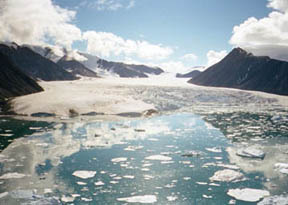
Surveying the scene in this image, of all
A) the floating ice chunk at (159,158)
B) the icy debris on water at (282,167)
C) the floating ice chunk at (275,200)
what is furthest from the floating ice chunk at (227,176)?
the floating ice chunk at (159,158)

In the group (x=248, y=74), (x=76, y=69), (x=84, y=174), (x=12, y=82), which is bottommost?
(x=84, y=174)

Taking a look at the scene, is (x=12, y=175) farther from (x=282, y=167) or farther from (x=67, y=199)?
(x=282, y=167)

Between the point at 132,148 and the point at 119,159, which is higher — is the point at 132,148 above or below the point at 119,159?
above

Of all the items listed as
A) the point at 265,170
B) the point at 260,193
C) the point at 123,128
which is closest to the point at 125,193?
the point at 260,193

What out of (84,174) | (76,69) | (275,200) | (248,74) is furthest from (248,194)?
(76,69)

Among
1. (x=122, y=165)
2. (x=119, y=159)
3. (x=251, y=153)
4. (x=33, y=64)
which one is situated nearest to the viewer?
(x=122, y=165)

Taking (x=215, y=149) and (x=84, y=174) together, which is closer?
(x=84, y=174)

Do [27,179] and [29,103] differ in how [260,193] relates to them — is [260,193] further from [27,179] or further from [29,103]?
[29,103]
